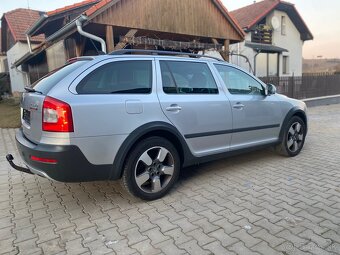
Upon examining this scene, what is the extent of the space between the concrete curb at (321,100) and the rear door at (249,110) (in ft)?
33.4

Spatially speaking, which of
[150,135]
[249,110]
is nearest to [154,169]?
[150,135]

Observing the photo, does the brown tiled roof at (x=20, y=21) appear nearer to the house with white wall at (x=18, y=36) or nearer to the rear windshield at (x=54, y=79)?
the house with white wall at (x=18, y=36)

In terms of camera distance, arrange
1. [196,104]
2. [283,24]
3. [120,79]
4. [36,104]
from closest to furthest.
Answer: [36,104]
[120,79]
[196,104]
[283,24]

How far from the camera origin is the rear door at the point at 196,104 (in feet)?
11.3

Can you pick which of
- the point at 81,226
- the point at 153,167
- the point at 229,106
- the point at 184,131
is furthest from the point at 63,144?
the point at 229,106

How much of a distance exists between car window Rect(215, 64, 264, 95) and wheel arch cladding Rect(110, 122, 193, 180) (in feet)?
3.93

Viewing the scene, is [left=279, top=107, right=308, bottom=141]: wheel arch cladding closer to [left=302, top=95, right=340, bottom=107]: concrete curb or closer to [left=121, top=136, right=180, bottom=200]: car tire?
[left=121, top=136, right=180, bottom=200]: car tire

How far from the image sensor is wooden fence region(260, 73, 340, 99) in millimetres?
13695

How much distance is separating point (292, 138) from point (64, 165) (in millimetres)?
3942

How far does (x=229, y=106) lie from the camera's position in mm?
3971

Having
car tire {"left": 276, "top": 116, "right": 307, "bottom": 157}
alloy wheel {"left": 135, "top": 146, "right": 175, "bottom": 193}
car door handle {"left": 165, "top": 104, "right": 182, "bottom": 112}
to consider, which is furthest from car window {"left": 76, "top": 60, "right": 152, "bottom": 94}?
car tire {"left": 276, "top": 116, "right": 307, "bottom": 157}

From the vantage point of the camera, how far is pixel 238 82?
430 cm

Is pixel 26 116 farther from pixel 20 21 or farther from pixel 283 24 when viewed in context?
pixel 283 24

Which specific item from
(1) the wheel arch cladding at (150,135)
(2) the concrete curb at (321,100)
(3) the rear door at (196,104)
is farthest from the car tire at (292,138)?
(2) the concrete curb at (321,100)
